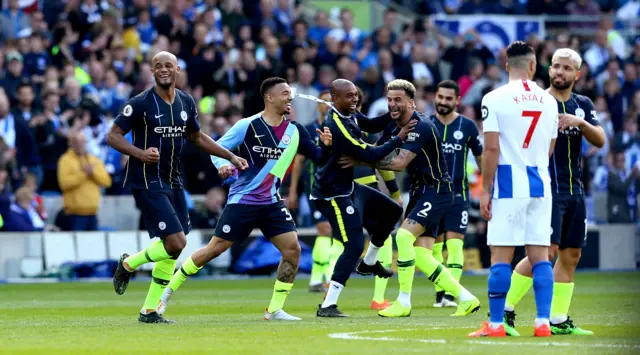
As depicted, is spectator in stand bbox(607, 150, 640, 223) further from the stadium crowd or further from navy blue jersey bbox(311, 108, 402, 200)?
navy blue jersey bbox(311, 108, 402, 200)

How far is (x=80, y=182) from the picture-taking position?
21.7m

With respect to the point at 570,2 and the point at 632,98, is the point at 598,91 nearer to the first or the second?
the point at 632,98

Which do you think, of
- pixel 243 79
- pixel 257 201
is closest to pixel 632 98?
pixel 243 79

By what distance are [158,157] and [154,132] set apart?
314 mm

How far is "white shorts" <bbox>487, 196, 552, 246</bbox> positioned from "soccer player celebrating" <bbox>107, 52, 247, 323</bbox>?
Result: 10.5 ft

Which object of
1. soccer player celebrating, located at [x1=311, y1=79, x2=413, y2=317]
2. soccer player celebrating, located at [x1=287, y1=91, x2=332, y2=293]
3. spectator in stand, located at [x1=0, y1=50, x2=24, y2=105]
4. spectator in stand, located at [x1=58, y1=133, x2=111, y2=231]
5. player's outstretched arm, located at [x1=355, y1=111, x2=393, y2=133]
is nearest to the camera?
soccer player celebrating, located at [x1=311, y1=79, x2=413, y2=317]

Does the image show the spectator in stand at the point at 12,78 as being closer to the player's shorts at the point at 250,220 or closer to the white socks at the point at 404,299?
the player's shorts at the point at 250,220

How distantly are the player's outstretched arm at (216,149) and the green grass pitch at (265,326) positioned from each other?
5.18ft

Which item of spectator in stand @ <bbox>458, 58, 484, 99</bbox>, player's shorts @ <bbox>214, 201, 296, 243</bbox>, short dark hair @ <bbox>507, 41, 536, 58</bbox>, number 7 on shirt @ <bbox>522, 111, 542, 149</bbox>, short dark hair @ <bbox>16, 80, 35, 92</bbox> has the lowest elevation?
player's shorts @ <bbox>214, 201, 296, 243</bbox>

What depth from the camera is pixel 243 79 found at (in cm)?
2555

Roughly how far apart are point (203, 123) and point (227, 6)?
16.4ft

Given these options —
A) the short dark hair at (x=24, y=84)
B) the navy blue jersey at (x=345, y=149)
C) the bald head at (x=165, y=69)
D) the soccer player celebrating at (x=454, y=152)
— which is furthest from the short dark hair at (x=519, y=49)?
the short dark hair at (x=24, y=84)

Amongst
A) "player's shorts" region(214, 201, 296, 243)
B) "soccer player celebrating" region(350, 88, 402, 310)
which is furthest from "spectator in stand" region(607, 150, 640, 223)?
"player's shorts" region(214, 201, 296, 243)

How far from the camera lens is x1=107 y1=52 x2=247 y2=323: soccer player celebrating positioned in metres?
13.0
